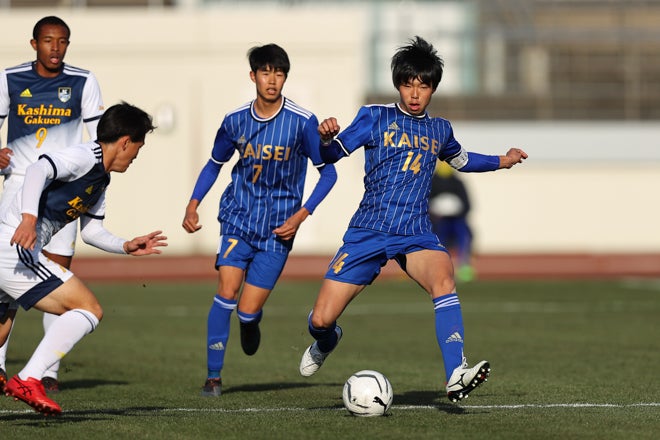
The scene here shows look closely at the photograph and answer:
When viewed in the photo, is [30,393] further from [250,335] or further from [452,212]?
[452,212]

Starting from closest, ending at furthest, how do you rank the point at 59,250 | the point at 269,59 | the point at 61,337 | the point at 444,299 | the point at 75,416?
the point at 61,337 < the point at 75,416 < the point at 444,299 < the point at 269,59 < the point at 59,250

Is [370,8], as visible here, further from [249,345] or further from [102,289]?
[249,345]

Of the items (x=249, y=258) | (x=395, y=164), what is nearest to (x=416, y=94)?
(x=395, y=164)

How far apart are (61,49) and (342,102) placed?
21339 millimetres

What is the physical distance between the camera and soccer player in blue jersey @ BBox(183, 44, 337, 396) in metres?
9.11

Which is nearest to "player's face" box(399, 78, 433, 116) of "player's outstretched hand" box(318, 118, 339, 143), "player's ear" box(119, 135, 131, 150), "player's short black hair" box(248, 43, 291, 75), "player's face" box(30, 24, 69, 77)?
"player's outstretched hand" box(318, 118, 339, 143)

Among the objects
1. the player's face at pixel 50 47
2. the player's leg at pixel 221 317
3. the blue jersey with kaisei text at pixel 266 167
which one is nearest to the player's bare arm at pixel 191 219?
the blue jersey with kaisei text at pixel 266 167

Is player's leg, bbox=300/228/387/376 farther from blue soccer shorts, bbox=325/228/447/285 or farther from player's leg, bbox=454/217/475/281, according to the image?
player's leg, bbox=454/217/475/281

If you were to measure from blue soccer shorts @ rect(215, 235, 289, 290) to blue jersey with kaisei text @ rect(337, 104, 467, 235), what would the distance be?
1098 mm

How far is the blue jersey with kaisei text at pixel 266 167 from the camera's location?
9117 millimetres

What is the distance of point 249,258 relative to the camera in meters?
9.29

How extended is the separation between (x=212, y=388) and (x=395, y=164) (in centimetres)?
212

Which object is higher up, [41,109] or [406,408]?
[41,109]

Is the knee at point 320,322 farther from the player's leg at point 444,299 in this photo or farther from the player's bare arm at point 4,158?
the player's bare arm at point 4,158
